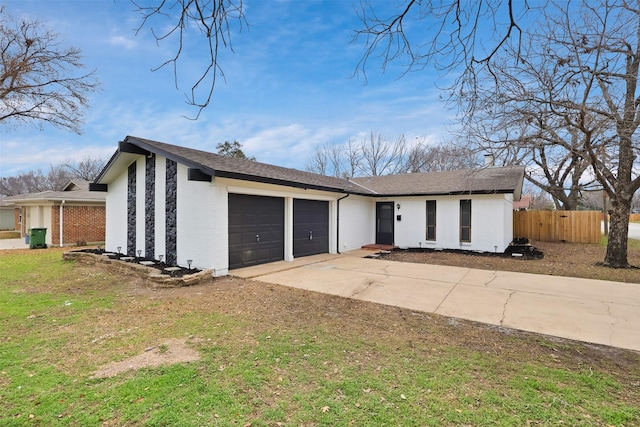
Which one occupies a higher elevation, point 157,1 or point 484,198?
point 157,1

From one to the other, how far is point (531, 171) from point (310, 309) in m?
15.0

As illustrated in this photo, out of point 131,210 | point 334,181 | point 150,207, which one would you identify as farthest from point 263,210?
point 334,181

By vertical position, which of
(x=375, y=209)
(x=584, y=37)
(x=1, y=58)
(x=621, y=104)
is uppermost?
(x=1, y=58)

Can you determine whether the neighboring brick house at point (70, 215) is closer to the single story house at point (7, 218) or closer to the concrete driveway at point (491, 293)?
the concrete driveway at point (491, 293)

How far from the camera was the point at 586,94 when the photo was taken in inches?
327

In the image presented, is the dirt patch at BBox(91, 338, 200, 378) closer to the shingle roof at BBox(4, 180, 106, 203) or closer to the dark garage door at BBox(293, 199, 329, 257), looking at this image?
the dark garage door at BBox(293, 199, 329, 257)

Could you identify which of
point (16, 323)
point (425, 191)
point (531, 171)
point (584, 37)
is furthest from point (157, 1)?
point (531, 171)

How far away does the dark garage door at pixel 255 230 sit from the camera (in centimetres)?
898

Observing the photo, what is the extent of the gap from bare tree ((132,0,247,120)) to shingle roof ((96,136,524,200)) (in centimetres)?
532

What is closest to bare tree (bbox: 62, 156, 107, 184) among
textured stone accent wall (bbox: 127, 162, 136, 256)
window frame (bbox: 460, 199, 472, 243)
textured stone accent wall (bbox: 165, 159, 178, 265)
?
textured stone accent wall (bbox: 127, 162, 136, 256)

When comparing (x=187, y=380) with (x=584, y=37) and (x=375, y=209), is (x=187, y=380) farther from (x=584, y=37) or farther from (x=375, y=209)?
(x=375, y=209)

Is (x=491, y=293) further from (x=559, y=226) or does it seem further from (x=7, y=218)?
(x=7, y=218)

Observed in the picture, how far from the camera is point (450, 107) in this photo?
4.08 m

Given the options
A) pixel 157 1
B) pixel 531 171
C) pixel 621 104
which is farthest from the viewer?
pixel 531 171
